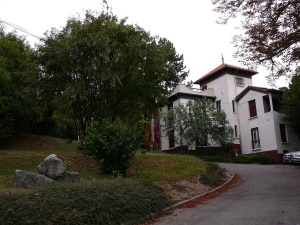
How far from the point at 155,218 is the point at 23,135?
78.3 ft

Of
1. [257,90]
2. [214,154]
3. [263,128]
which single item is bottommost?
[214,154]

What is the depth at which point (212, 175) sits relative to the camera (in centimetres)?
1734

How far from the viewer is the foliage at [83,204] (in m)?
7.64

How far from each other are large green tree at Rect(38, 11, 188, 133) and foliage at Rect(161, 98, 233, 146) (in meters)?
11.7

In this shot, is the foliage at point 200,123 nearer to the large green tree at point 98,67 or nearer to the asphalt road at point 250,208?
the large green tree at point 98,67

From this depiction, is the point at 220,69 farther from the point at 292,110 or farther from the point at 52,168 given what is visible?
the point at 52,168

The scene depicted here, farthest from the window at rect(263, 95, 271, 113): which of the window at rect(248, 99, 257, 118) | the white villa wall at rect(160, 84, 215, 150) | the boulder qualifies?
the boulder

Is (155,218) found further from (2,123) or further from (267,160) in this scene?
(267,160)

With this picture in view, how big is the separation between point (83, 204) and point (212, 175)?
9.84 m

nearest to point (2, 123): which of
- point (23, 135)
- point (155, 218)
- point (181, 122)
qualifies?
point (23, 135)

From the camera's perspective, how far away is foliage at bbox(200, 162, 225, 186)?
16.4 metres

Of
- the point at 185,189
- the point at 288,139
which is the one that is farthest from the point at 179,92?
the point at 185,189

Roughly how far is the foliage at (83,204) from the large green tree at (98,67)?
320 inches

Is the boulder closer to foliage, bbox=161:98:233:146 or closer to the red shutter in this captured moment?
foliage, bbox=161:98:233:146
